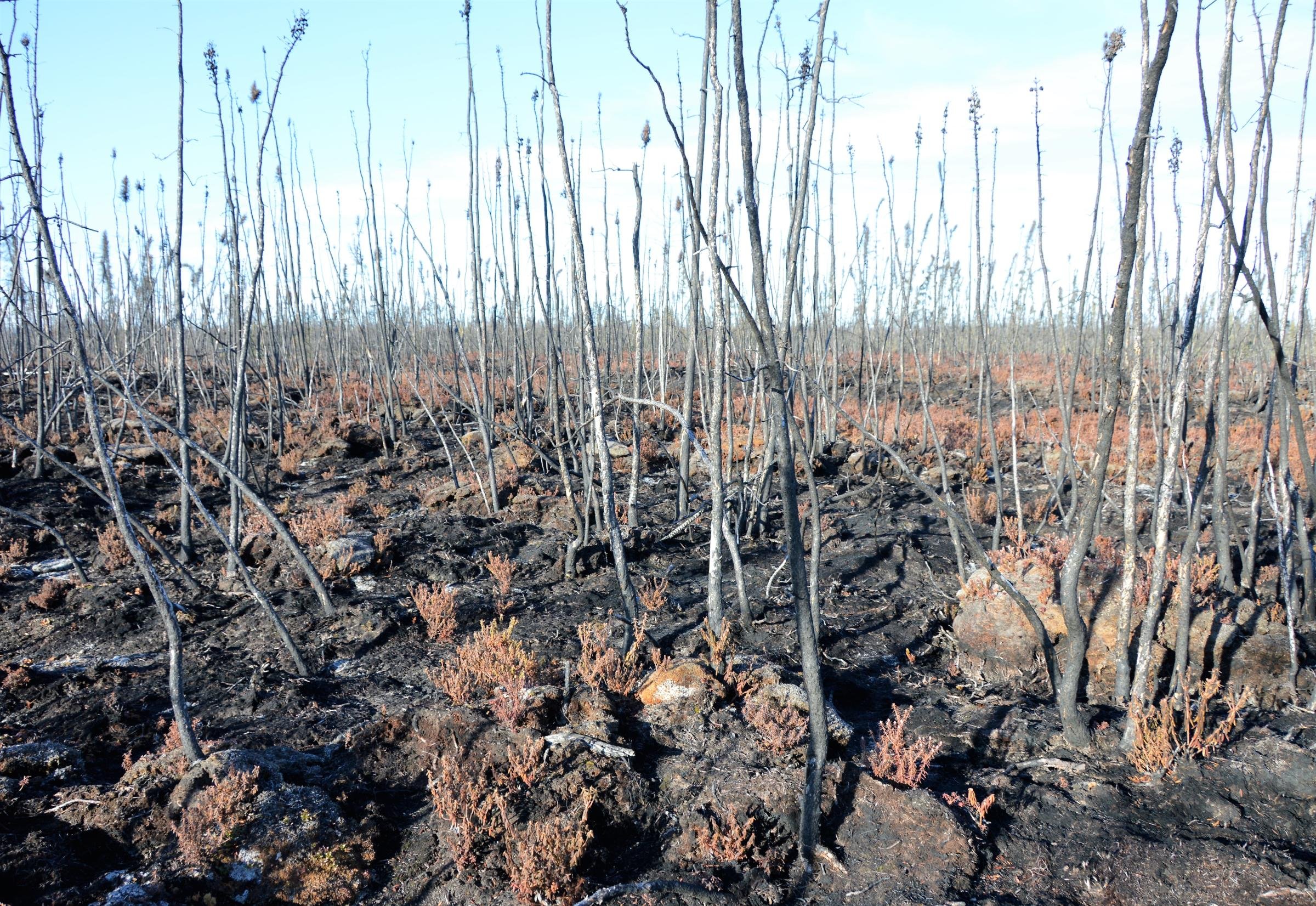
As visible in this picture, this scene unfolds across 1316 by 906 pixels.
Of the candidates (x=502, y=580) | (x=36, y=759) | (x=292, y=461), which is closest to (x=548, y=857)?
(x=36, y=759)

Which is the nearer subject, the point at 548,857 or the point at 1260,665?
the point at 548,857

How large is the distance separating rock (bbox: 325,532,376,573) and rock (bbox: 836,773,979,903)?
14.2 feet

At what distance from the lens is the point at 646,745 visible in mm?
3533

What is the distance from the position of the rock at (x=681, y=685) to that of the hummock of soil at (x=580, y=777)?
16 millimetres

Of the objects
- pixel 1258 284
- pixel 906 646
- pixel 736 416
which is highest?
pixel 1258 284

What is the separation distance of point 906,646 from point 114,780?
444cm

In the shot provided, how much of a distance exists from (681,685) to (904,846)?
132cm

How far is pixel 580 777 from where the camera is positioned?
3207mm

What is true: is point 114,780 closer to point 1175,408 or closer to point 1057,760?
point 1057,760

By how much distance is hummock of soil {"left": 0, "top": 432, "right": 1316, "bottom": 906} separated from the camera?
2.70 metres

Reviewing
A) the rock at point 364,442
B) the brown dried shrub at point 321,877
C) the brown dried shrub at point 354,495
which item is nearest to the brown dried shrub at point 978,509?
the brown dried shrub at point 321,877

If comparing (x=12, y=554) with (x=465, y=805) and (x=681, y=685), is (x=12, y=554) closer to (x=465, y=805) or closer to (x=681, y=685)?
(x=465, y=805)

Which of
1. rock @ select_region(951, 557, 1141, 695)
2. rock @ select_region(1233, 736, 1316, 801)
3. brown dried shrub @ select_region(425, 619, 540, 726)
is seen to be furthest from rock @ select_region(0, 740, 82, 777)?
rock @ select_region(1233, 736, 1316, 801)

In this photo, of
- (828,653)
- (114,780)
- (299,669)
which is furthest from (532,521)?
(114,780)
